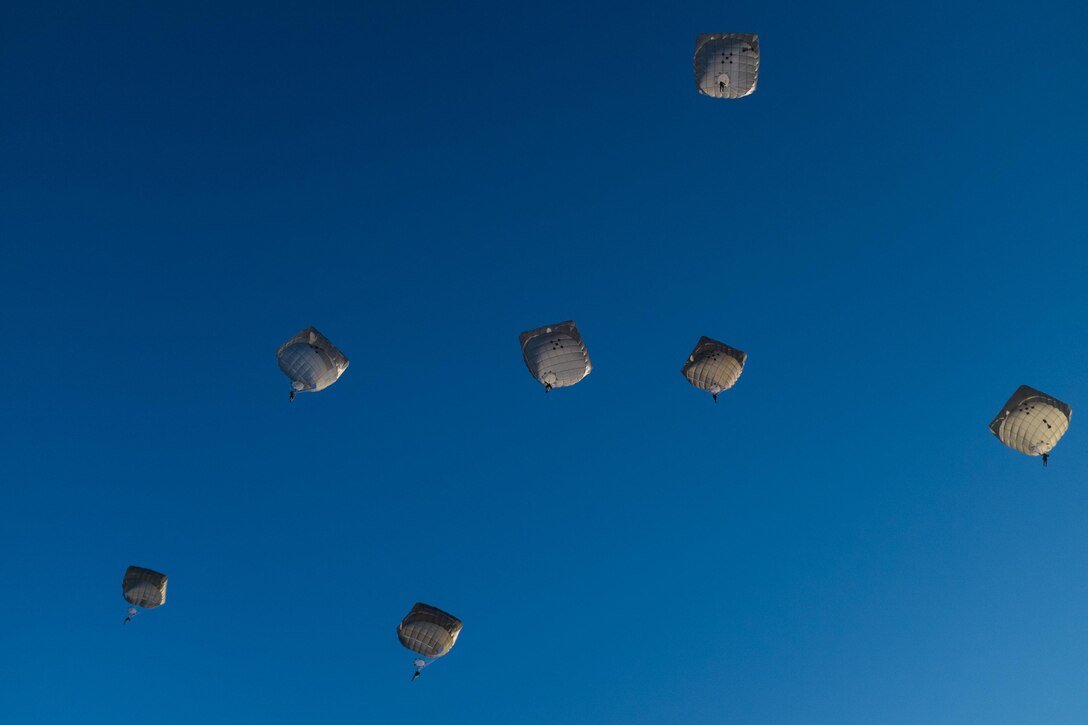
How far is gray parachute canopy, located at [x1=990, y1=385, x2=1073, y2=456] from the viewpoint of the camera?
27.7 meters

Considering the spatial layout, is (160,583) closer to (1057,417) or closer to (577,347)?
(577,347)

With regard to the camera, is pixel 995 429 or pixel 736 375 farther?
pixel 736 375

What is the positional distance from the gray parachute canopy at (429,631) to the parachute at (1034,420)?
20.1 m

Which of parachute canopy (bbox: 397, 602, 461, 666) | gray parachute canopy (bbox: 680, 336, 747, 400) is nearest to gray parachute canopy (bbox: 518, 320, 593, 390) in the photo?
gray parachute canopy (bbox: 680, 336, 747, 400)

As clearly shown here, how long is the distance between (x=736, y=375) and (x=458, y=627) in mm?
13587

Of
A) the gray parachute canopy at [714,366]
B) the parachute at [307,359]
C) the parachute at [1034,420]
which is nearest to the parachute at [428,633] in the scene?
the parachute at [307,359]

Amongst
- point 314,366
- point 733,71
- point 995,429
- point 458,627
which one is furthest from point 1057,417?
point 314,366

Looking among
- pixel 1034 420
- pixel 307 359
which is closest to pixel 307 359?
pixel 307 359

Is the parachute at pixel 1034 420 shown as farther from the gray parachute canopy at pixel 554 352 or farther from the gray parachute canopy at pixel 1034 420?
the gray parachute canopy at pixel 554 352

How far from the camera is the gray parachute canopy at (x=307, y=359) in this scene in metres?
30.6

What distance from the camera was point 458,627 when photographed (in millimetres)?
31984

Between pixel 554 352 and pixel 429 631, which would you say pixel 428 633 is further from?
pixel 554 352

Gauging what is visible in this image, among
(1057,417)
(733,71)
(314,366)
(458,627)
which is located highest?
(733,71)

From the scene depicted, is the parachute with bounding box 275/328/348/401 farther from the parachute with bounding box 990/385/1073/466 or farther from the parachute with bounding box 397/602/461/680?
the parachute with bounding box 990/385/1073/466
